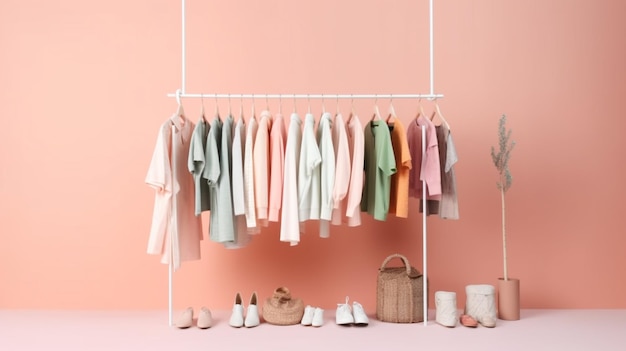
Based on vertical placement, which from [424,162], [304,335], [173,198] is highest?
[424,162]

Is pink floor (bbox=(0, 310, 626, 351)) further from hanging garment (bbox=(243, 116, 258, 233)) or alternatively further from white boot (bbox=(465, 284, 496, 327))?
hanging garment (bbox=(243, 116, 258, 233))

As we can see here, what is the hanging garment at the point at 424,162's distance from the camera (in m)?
3.60

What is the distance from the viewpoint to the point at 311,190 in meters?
3.61

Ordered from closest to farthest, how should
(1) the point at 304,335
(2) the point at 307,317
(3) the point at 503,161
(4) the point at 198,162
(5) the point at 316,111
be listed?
(1) the point at 304,335 → (4) the point at 198,162 → (2) the point at 307,317 → (3) the point at 503,161 → (5) the point at 316,111

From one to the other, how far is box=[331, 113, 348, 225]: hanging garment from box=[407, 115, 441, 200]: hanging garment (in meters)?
0.46

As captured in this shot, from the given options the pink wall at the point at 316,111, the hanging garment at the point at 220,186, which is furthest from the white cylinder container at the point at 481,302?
the hanging garment at the point at 220,186

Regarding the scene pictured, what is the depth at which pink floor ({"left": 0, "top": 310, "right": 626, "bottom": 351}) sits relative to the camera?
3.15 m

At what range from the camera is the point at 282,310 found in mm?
3658

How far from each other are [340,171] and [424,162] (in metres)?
0.52

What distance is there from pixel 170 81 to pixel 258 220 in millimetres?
1351

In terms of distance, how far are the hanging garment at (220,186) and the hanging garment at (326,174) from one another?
0.54 meters

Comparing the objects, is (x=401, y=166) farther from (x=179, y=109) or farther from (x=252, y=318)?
(x=179, y=109)

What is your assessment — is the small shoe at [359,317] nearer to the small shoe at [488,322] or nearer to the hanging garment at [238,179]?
the small shoe at [488,322]

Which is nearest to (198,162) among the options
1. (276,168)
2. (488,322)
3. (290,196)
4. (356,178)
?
(276,168)
